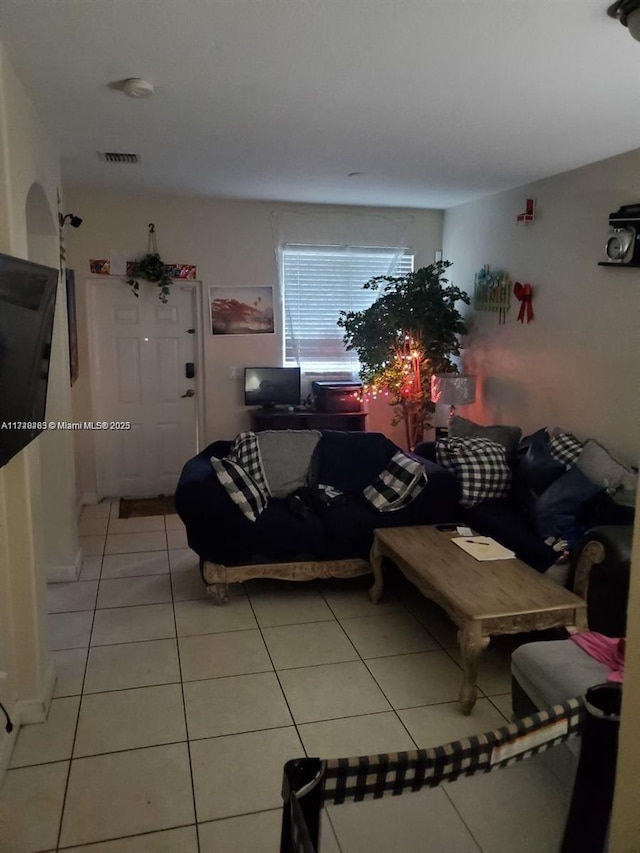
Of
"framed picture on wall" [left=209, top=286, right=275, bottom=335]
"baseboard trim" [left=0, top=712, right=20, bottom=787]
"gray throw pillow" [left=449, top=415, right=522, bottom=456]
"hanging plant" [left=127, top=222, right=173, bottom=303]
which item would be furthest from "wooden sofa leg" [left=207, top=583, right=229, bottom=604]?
"hanging plant" [left=127, top=222, right=173, bottom=303]

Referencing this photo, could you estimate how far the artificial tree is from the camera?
203 inches

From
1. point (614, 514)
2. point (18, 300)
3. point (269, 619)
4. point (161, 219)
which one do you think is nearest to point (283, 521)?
point (269, 619)

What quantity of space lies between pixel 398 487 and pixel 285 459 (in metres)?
0.75

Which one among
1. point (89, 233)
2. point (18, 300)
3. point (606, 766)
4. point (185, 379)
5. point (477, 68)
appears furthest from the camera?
point (185, 379)

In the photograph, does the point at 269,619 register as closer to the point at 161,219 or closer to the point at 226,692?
the point at 226,692

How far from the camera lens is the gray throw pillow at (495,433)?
14.8 feet

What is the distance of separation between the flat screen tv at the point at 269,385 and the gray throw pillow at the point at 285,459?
5.01 feet

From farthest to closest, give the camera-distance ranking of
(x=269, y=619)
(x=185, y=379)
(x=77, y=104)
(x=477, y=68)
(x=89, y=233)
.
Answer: (x=185, y=379)
(x=89, y=233)
(x=269, y=619)
(x=77, y=104)
(x=477, y=68)

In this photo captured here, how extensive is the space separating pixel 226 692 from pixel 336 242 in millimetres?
4206

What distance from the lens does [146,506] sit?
18.1ft

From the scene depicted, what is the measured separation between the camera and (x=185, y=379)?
5.82m

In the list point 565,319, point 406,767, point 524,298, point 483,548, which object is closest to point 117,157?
point 524,298

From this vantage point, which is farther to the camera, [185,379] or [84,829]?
[185,379]

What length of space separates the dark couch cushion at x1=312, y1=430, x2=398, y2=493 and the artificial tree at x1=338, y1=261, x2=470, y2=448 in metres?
1.17
